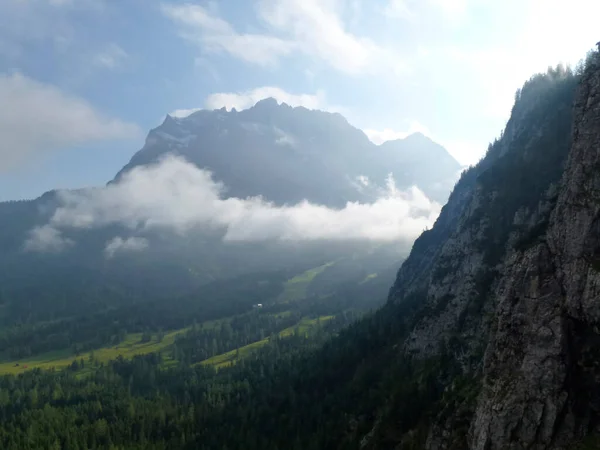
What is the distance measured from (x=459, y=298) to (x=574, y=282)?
65415mm

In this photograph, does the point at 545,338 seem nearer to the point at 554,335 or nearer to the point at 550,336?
the point at 550,336

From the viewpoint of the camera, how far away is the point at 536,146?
141m

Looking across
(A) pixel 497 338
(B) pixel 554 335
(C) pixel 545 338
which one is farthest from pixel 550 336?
(A) pixel 497 338

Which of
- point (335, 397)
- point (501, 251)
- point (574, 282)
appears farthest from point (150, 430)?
point (574, 282)

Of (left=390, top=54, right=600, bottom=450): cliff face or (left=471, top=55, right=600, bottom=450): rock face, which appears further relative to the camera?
(left=390, top=54, right=600, bottom=450): cliff face

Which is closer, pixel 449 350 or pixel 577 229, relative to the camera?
pixel 577 229

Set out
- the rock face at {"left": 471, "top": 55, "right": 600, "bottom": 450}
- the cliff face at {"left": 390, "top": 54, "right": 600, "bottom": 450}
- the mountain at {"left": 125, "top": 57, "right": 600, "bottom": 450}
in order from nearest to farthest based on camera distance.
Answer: the rock face at {"left": 471, "top": 55, "right": 600, "bottom": 450}, the cliff face at {"left": 390, "top": 54, "right": 600, "bottom": 450}, the mountain at {"left": 125, "top": 57, "right": 600, "bottom": 450}

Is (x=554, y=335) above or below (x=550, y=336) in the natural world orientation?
above

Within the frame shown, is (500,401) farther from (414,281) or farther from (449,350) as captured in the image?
(414,281)

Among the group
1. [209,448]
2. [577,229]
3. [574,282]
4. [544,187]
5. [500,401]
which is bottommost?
[209,448]

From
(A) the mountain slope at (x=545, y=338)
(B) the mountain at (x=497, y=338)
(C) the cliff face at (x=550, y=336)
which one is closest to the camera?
(C) the cliff face at (x=550, y=336)

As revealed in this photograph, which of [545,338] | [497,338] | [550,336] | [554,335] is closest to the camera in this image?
[554,335]

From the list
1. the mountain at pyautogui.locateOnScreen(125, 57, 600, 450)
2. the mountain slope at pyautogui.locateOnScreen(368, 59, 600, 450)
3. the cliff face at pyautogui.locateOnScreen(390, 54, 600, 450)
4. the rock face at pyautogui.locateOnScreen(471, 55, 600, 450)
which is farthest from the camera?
the mountain at pyautogui.locateOnScreen(125, 57, 600, 450)

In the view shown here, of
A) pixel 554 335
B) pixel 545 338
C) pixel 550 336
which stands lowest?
pixel 545 338
